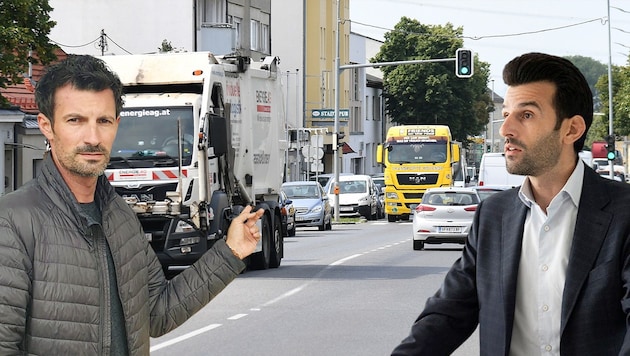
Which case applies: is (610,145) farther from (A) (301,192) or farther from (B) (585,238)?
(B) (585,238)

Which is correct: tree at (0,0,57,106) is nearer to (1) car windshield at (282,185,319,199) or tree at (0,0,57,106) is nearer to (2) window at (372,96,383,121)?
(1) car windshield at (282,185,319,199)

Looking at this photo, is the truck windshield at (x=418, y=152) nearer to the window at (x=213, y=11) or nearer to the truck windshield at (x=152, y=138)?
the window at (x=213, y=11)

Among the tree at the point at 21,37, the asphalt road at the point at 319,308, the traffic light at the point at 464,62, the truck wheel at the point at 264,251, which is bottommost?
the asphalt road at the point at 319,308

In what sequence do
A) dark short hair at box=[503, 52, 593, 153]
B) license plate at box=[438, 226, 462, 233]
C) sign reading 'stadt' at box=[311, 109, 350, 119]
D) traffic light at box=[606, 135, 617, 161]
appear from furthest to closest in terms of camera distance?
traffic light at box=[606, 135, 617, 161] < sign reading 'stadt' at box=[311, 109, 350, 119] < license plate at box=[438, 226, 462, 233] < dark short hair at box=[503, 52, 593, 153]

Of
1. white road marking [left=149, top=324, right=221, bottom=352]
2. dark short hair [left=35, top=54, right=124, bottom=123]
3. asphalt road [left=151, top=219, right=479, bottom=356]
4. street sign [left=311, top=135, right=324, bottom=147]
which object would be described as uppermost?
street sign [left=311, top=135, right=324, bottom=147]

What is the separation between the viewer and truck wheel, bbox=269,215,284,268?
A: 25383 mm

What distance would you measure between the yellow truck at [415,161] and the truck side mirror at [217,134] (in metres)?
31.9

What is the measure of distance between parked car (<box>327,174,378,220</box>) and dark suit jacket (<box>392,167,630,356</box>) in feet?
175

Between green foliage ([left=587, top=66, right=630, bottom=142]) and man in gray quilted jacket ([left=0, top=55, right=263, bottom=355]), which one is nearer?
man in gray quilted jacket ([left=0, top=55, right=263, bottom=355])

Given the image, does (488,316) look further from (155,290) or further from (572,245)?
(155,290)

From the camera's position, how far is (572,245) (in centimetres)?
436

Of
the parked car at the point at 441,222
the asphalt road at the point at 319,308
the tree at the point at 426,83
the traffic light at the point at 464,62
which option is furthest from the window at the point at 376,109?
the asphalt road at the point at 319,308

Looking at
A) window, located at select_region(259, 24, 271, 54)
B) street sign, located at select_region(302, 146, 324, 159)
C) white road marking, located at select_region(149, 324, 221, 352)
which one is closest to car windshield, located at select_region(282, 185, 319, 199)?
street sign, located at select_region(302, 146, 324, 159)

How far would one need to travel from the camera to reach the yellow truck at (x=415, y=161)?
5366cm
